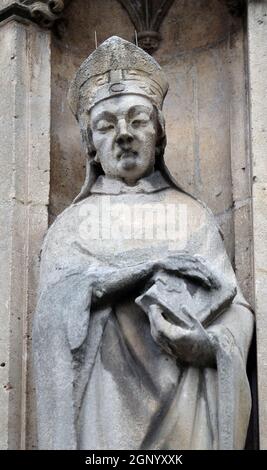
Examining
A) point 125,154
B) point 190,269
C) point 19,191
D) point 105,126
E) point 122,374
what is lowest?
point 122,374

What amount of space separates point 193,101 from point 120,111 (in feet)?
3.19

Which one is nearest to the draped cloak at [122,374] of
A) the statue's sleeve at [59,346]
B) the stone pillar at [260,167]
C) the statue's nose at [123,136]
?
the statue's sleeve at [59,346]

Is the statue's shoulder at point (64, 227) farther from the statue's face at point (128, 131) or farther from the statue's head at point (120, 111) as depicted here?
the statue's face at point (128, 131)

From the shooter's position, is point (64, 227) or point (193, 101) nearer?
point (64, 227)

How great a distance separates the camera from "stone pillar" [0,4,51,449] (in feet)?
25.9

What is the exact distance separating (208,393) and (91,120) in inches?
55.6

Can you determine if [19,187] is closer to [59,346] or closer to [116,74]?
[116,74]

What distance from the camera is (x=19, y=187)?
27.0 feet

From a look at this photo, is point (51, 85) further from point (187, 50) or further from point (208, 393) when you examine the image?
point (208, 393)

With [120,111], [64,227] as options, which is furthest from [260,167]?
[64,227]

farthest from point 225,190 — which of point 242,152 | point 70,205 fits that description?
point 70,205

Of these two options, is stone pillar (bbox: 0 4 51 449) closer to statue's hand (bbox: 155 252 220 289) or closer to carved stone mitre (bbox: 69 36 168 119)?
carved stone mitre (bbox: 69 36 168 119)

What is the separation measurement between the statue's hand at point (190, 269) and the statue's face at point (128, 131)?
639 mm

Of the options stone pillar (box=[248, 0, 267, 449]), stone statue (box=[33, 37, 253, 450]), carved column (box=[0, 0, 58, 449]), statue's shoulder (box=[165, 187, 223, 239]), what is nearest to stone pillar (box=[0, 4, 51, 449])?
carved column (box=[0, 0, 58, 449])
